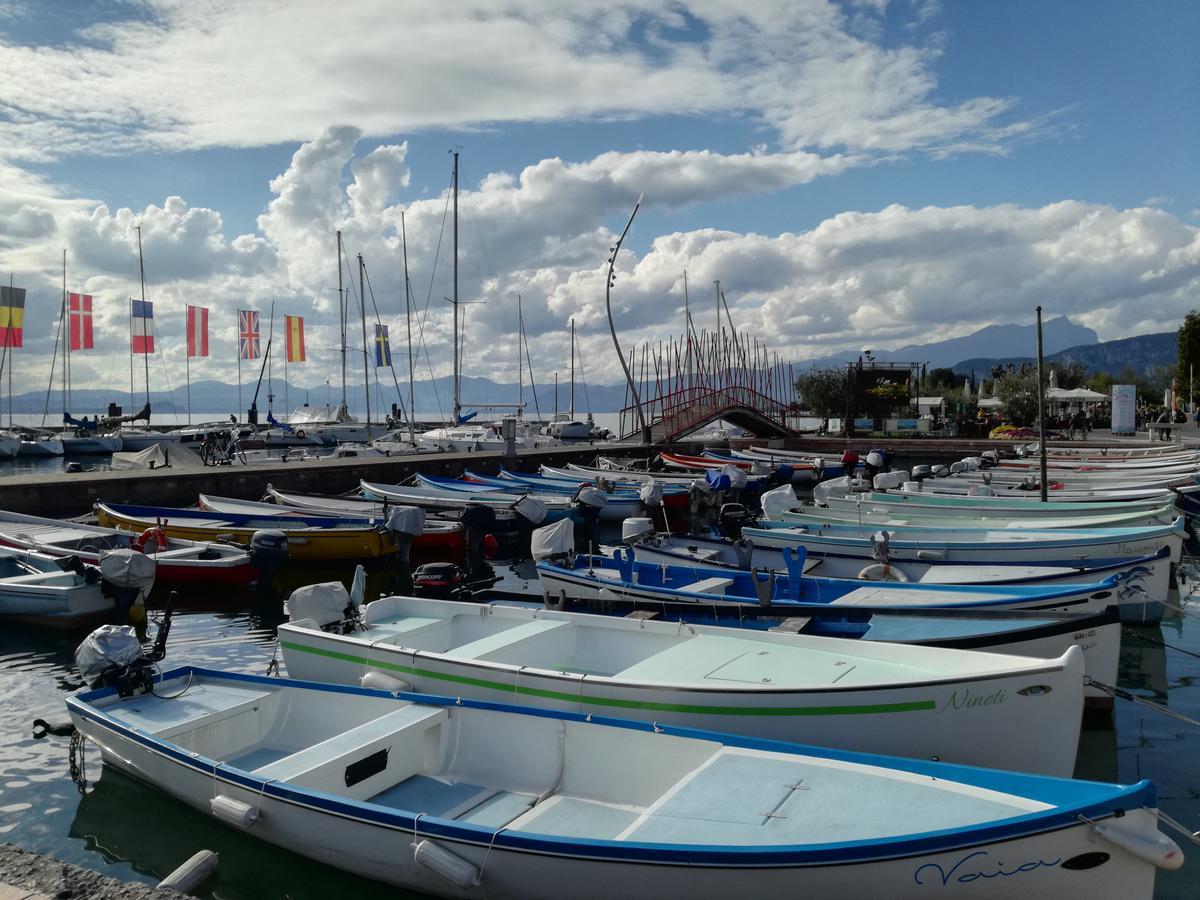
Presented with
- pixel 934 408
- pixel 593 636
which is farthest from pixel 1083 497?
pixel 934 408

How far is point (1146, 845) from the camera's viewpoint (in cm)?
464

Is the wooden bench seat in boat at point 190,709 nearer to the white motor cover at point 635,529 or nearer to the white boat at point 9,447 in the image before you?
the white motor cover at point 635,529

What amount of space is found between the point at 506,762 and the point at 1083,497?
791 inches

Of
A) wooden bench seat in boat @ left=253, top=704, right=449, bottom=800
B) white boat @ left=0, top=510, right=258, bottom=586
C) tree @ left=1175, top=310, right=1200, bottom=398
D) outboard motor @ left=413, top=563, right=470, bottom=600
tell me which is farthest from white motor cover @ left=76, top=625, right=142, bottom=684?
tree @ left=1175, top=310, right=1200, bottom=398

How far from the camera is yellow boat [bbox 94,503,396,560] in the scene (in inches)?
730

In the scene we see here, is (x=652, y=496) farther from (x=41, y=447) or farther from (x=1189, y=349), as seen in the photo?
(x=1189, y=349)

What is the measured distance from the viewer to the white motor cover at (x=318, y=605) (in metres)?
9.71

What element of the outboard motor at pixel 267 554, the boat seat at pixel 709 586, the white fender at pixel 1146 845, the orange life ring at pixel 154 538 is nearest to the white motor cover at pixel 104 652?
the boat seat at pixel 709 586

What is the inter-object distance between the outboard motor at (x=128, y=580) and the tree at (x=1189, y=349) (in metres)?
68.9

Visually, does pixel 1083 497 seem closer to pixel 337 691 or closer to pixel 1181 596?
pixel 1181 596

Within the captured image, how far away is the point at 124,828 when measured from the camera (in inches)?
300

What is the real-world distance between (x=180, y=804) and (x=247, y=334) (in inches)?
2382

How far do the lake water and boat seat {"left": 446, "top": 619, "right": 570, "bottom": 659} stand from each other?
2.42 metres

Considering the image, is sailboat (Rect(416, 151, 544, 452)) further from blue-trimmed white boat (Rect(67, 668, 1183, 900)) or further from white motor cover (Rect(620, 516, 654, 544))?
blue-trimmed white boat (Rect(67, 668, 1183, 900))
